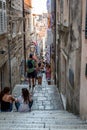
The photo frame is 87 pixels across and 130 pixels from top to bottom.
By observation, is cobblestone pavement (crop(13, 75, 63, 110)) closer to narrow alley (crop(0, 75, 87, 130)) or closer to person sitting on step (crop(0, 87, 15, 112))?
narrow alley (crop(0, 75, 87, 130))

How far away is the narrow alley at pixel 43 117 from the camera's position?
23.5ft

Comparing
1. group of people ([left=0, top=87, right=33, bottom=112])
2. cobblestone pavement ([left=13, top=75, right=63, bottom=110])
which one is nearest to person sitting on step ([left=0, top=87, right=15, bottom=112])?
group of people ([left=0, top=87, right=33, bottom=112])

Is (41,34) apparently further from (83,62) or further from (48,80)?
(83,62)

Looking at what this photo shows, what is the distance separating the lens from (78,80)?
9.37m

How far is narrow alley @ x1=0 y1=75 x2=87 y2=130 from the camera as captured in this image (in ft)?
23.5

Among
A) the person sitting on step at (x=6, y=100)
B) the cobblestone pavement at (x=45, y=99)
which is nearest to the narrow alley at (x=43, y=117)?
the cobblestone pavement at (x=45, y=99)

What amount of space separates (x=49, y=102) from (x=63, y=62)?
208 centimetres

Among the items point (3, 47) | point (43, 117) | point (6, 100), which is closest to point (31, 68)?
point (3, 47)

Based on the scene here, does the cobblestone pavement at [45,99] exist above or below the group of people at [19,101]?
below

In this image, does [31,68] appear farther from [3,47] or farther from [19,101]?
[19,101]

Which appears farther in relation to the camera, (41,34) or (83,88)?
(41,34)

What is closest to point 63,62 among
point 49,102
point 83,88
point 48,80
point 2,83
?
point 49,102

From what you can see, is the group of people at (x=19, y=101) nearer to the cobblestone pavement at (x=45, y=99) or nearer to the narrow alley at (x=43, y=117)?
the narrow alley at (x=43, y=117)

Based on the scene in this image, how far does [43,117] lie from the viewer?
9172 mm
